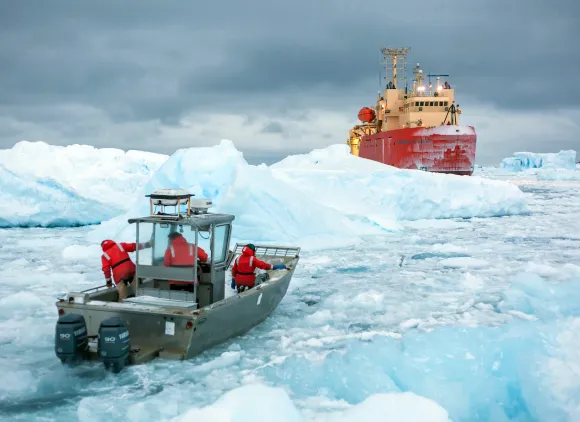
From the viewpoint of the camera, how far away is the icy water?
13.5 feet

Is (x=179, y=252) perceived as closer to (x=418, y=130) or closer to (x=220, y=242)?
(x=220, y=242)

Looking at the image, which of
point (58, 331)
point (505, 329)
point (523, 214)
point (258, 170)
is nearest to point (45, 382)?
point (58, 331)

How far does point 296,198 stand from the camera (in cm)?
1415

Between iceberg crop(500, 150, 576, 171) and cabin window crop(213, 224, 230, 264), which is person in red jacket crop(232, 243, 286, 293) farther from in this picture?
iceberg crop(500, 150, 576, 171)

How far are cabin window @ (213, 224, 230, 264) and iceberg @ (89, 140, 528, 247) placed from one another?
6858 mm

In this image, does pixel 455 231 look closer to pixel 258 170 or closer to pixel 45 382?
pixel 258 170

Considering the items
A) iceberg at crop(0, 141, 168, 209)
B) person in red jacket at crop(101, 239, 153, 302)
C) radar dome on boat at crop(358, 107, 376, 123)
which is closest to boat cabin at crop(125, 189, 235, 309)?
person in red jacket at crop(101, 239, 153, 302)

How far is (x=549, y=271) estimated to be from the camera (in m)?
9.16

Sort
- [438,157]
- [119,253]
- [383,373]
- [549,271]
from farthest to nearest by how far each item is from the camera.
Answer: [438,157] → [549,271] → [119,253] → [383,373]

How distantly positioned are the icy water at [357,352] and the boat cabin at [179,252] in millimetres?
669


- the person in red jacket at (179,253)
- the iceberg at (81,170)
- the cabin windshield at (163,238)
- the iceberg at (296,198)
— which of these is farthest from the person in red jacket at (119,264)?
the iceberg at (81,170)

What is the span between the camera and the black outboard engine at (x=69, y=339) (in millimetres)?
4613

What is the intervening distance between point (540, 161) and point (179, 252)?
78.9 meters

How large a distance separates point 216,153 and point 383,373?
1037cm
